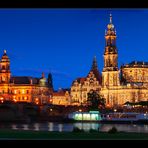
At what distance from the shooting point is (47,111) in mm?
31969

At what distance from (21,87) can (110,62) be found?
804 centimetres

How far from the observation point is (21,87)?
43.4 meters

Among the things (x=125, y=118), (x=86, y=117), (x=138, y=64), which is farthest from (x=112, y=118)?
(x=138, y=64)

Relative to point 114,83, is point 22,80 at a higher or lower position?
higher

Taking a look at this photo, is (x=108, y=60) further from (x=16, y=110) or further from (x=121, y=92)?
(x=16, y=110)

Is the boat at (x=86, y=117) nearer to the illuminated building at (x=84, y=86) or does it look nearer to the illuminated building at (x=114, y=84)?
the illuminated building at (x=114, y=84)

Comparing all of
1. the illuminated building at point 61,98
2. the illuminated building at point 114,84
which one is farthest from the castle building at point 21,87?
the illuminated building at point 114,84

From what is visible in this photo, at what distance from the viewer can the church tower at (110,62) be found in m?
40.5

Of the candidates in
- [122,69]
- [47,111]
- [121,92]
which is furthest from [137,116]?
[122,69]

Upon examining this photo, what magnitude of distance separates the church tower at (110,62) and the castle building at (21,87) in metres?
5.91

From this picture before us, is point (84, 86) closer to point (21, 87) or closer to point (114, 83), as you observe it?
point (114, 83)

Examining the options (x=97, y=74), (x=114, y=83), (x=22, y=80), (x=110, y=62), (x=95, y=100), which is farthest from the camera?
(x=22, y=80)

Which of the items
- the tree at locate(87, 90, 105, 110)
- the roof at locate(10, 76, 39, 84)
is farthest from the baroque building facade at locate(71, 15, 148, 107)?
the roof at locate(10, 76, 39, 84)
